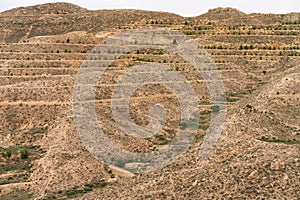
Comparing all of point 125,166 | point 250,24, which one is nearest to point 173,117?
point 125,166

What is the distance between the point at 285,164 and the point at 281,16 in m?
80.4

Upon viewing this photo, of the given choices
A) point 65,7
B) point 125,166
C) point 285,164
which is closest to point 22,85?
point 125,166

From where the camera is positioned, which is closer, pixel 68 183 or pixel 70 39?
pixel 68 183

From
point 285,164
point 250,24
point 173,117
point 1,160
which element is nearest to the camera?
point 285,164

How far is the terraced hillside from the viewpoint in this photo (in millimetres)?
24109

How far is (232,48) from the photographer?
78.2 m

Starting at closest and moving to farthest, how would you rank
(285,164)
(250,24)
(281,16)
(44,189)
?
(285,164) → (44,189) → (250,24) → (281,16)

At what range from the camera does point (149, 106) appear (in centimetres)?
5406

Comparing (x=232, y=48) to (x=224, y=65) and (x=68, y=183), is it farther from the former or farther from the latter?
(x=68, y=183)

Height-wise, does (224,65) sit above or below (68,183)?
above

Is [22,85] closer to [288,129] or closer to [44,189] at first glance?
[44,189]

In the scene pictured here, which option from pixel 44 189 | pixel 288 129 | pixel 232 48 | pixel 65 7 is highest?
pixel 65 7

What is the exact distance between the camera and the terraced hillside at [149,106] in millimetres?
24109

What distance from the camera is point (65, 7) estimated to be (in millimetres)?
111875
